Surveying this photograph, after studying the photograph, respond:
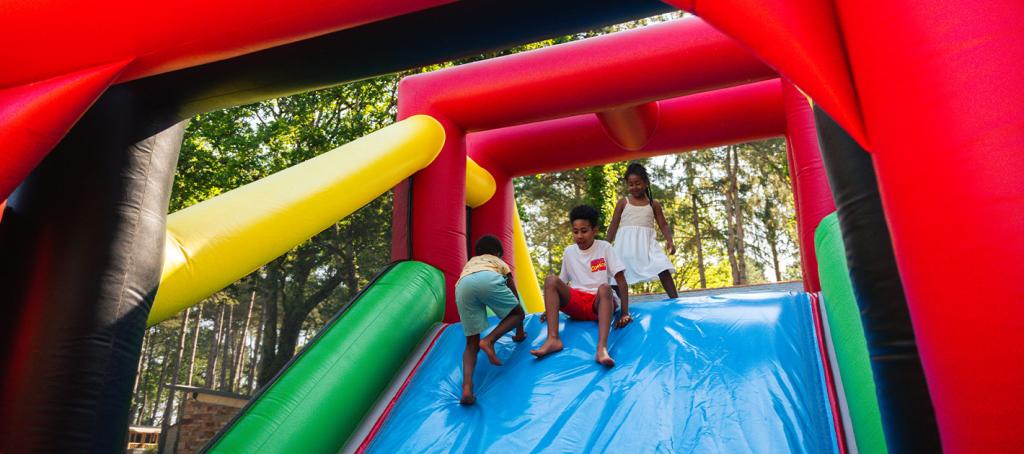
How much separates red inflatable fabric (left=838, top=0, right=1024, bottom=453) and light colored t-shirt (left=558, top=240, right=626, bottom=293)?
257cm

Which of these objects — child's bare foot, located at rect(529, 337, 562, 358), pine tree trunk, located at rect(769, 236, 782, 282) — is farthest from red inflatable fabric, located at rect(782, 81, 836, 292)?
pine tree trunk, located at rect(769, 236, 782, 282)

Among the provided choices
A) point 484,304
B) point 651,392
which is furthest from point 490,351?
point 651,392

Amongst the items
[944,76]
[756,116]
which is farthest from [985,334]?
[756,116]

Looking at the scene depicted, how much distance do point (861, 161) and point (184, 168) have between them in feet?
35.4

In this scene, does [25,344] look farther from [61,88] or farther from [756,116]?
[756,116]

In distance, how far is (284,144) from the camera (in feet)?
35.0

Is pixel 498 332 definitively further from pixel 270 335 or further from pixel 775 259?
pixel 775 259

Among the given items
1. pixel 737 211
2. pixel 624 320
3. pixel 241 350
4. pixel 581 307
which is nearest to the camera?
pixel 624 320

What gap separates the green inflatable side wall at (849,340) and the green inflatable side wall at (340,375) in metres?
2.14

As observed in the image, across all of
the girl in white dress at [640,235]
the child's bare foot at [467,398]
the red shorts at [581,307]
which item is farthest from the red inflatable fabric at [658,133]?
the child's bare foot at [467,398]

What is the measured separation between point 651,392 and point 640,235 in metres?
1.50

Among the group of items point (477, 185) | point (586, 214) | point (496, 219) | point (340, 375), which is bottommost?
point (340, 375)

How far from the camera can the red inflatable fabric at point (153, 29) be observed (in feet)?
5.70

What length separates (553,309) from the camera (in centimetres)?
349
